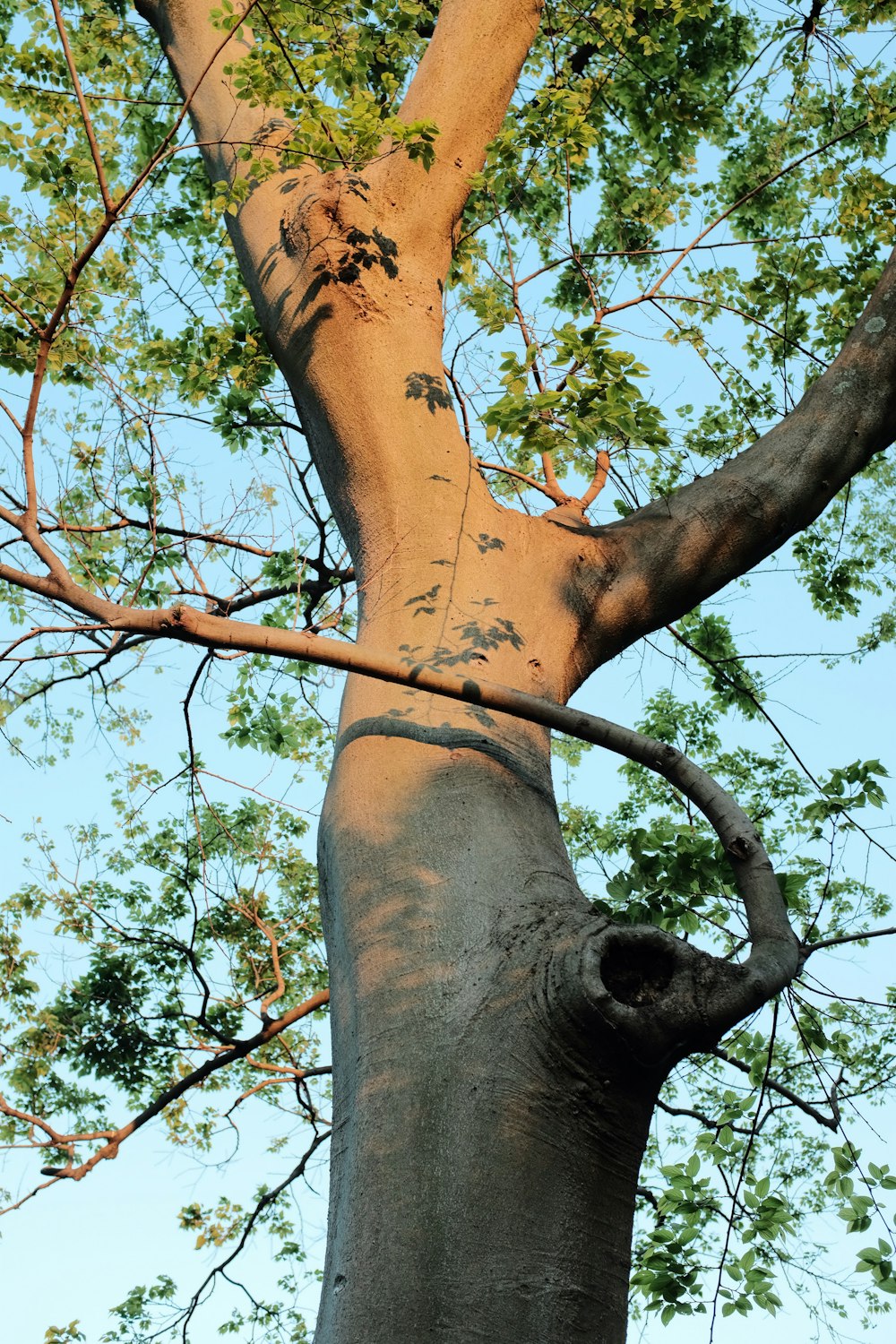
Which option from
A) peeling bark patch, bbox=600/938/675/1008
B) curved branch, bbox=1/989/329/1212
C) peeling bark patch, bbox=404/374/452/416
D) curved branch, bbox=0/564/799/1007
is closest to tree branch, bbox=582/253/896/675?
peeling bark patch, bbox=404/374/452/416

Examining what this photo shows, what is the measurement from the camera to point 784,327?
5410 mm

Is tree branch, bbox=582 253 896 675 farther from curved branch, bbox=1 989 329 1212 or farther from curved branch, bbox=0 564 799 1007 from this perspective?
curved branch, bbox=1 989 329 1212

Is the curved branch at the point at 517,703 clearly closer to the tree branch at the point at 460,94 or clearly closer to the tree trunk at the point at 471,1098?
the tree trunk at the point at 471,1098

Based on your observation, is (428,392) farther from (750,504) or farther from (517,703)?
(517,703)

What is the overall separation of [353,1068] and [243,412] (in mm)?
3696

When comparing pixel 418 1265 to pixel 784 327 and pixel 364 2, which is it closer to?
pixel 784 327

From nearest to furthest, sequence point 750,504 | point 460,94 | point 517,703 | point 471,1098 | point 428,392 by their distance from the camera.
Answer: point 471,1098
point 517,703
point 750,504
point 428,392
point 460,94

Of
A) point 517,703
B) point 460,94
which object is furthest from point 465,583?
point 460,94

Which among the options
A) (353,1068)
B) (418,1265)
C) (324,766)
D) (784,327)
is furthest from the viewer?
(324,766)

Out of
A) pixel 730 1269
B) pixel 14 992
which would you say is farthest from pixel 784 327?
pixel 14 992

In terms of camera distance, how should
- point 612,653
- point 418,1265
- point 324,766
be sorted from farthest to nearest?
point 324,766 < point 612,653 < point 418,1265

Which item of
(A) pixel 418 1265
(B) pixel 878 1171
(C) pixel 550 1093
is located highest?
(B) pixel 878 1171

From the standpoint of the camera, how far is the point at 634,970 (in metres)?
1.82

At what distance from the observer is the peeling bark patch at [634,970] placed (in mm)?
1796
